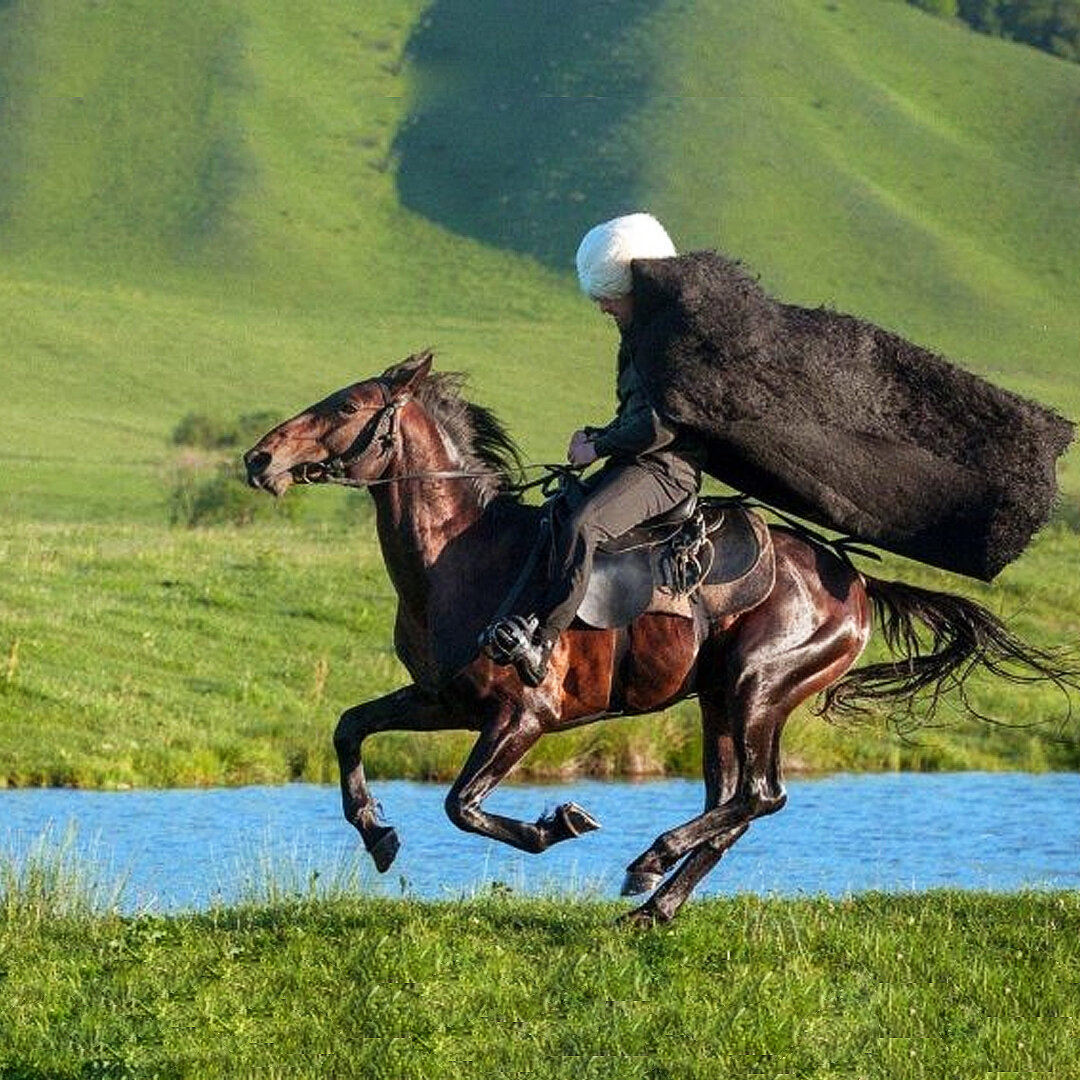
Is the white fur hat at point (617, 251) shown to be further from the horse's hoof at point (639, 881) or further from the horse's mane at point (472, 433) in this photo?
the horse's hoof at point (639, 881)

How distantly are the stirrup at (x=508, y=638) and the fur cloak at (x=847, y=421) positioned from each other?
3.72 ft

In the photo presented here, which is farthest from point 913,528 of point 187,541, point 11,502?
point 11,502

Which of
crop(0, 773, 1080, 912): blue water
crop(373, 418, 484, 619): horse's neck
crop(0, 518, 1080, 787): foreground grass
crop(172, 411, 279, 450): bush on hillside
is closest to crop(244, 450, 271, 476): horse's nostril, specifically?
crop(373, 418, 484, 619): horse's neck

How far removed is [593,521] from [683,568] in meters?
→ 0.49

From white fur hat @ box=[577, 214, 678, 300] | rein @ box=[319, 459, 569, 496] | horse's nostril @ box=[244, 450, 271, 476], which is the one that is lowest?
rein @ box=[319, 459, 569, 496]

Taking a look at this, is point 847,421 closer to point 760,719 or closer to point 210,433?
point 760,719

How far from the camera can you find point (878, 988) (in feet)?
32.1

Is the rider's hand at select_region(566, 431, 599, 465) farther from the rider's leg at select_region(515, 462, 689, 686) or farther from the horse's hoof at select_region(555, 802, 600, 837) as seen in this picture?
the horse's hoof at select_region(555, 802, 600, 837)

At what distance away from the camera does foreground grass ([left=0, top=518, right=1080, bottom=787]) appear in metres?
21.2

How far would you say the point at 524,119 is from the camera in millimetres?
146125

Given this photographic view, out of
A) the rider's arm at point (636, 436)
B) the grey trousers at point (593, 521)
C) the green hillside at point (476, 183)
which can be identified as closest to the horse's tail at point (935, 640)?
the grey trousers at point (593, 521)

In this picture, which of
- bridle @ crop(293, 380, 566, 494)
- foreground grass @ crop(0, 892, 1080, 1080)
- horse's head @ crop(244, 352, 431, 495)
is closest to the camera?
foreground grass @ crop(0, 892, 1080, 1080)

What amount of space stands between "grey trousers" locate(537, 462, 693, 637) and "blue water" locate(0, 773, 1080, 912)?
244 centimetres

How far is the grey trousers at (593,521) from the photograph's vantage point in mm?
10703
